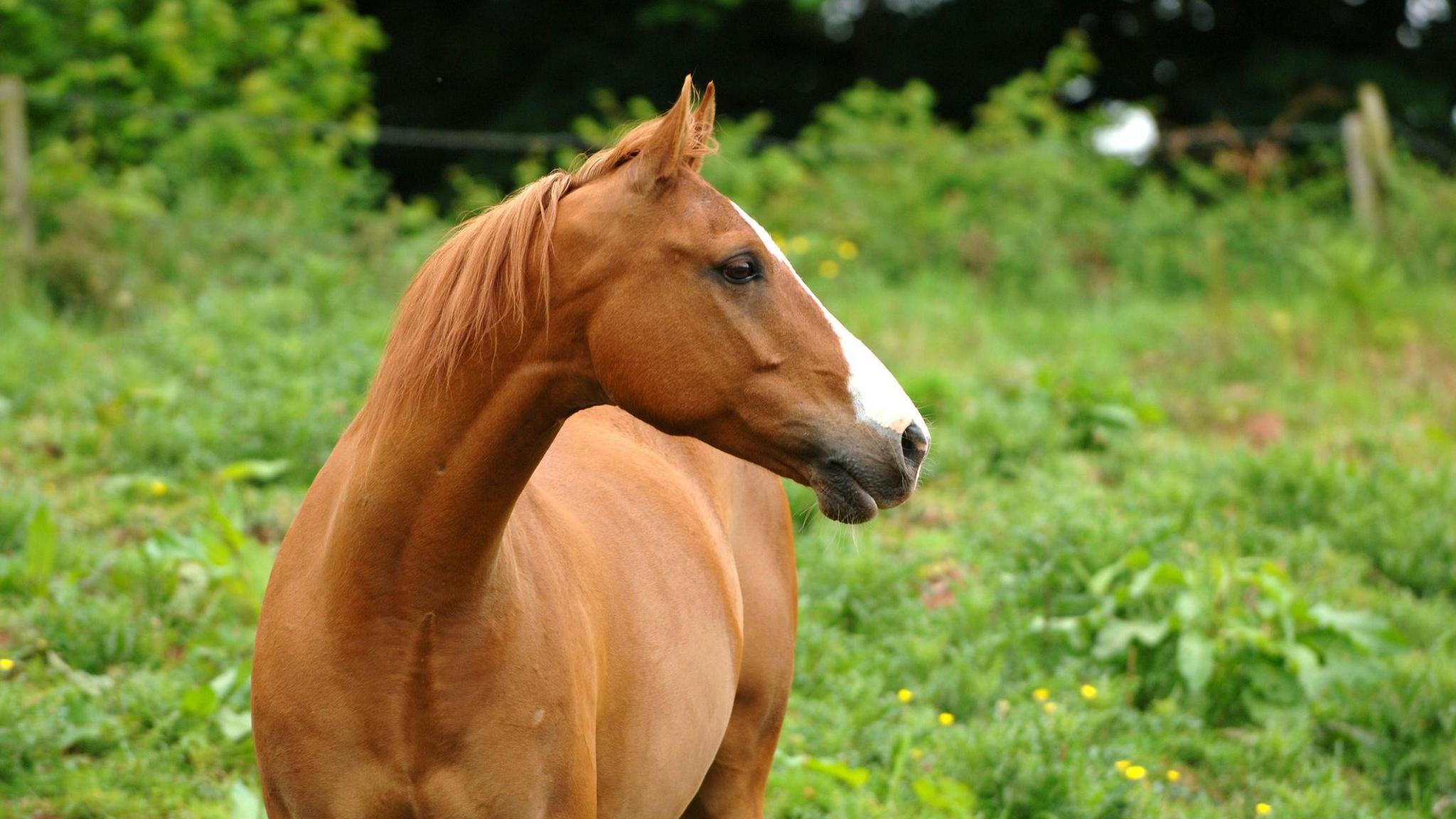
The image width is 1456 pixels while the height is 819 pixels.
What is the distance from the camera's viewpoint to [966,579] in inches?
212

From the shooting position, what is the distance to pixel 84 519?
503 centimetres

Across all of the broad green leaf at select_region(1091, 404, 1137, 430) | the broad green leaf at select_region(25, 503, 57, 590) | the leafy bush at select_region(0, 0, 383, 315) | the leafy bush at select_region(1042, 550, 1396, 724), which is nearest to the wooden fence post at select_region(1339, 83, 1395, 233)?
the broad green leaf at select_region(1091, 404, 1137, 430)

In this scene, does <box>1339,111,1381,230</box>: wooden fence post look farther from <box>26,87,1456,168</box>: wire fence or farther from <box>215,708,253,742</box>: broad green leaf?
<box>215,708,253,742</box>: broad green leaf

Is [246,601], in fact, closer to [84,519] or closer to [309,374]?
[84,519]

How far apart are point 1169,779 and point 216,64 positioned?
7.98 m

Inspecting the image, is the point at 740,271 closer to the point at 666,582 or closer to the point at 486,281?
the point at 486,281

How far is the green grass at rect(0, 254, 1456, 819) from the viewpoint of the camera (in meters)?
4.02

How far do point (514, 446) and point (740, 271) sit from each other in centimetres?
46

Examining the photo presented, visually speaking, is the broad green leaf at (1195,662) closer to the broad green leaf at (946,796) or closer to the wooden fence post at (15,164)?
the broad green leaf at (946,796)

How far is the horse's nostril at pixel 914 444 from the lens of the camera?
2086mm

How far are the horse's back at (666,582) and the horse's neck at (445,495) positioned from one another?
196mm

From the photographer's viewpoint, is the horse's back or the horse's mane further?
the horse's back

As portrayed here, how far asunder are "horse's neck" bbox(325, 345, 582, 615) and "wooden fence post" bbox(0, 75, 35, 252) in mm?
6166

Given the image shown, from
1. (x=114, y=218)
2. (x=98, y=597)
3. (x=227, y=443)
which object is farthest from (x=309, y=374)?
(x=114, y=218)
